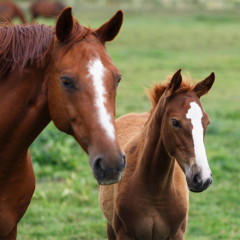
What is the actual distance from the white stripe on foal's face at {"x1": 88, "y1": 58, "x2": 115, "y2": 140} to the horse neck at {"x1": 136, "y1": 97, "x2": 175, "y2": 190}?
3.30 ft

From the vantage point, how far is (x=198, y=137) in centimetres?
258

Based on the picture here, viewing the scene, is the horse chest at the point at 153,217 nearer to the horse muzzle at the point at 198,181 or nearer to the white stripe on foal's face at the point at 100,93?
the horse muzzle at the point at 198,181

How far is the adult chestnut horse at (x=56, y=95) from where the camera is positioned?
76.1 inches

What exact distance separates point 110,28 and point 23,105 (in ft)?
2.36

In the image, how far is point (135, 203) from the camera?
295 cm

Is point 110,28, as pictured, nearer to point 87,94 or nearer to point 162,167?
point 87,94

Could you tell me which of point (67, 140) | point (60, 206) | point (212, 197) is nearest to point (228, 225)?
point (212, 197)

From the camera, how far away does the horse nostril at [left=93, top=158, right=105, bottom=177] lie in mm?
1875

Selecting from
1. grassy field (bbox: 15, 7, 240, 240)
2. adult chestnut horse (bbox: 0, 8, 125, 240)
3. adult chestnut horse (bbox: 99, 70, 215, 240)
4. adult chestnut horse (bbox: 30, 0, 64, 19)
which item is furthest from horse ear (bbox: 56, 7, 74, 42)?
adult chestnut horse (bbox: 30, 0, 64, 19)

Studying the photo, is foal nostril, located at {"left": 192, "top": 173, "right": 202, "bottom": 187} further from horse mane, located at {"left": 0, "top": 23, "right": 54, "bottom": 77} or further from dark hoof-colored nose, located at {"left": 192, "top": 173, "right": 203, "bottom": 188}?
horse mane, located at {"left": 0, "top": 23, "right": 54, "bottom": 77}

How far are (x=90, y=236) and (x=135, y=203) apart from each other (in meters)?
1.30

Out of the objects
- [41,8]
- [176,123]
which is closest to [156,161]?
[176,123]

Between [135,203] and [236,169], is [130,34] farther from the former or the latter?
[135,203]

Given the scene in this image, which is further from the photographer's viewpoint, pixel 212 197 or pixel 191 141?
pixel 212 197
